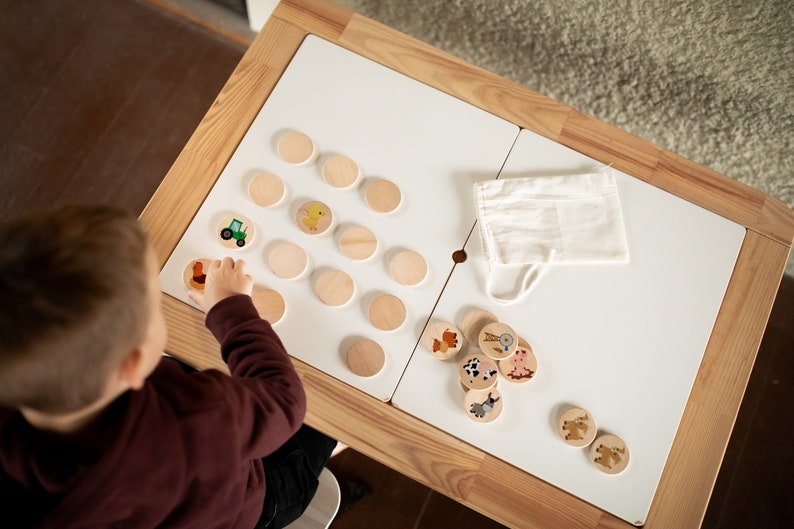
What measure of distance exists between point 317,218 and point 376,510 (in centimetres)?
80

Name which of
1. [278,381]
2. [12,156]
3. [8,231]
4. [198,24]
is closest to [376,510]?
[278,381]

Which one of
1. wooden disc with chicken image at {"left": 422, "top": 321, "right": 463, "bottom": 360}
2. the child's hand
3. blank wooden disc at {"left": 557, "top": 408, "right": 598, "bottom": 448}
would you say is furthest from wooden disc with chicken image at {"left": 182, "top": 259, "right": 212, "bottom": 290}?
blank wooden disc at {"left": 557, "top": 408, "right": 598, "bottom": 448}

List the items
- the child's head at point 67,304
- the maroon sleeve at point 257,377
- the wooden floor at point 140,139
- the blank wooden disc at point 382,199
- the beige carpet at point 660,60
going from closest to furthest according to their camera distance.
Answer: the child's head at point 67,304 → the maroon sleeve at point 257,377 → the blank wooden disc at point 382,199 → the beige carpet at point 660,60 → the wooden floor at point 140,139

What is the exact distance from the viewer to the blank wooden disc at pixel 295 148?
1059 millimetres

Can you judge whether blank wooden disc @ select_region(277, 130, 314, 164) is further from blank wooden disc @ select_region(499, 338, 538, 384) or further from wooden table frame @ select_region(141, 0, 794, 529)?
blank wooden disc @ select_region(499, 338, 538, 384)

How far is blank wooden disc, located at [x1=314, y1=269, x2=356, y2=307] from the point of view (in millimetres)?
992

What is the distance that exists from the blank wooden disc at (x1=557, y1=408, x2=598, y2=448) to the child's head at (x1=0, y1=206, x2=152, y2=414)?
0.63m

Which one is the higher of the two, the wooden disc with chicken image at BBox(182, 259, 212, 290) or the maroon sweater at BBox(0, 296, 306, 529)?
the wooden disc with chicken image at BBox(182, 259, 212, 290)

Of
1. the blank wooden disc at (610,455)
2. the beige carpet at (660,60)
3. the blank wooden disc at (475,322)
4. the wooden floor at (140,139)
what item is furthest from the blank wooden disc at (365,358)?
the beige carpet at (660,60)

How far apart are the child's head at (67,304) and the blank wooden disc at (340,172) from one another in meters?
0.45

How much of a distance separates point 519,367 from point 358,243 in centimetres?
32

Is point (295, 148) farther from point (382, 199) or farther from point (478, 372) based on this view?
point (478, 372)

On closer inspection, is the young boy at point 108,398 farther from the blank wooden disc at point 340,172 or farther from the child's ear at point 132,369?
the blank wooden disc at point 340,172

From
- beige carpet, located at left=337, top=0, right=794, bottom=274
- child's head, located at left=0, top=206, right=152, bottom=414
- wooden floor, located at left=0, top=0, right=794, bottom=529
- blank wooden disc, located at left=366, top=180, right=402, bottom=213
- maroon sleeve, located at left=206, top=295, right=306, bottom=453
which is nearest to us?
child's head, located at left=0, top=206, right=152, bottom=414
